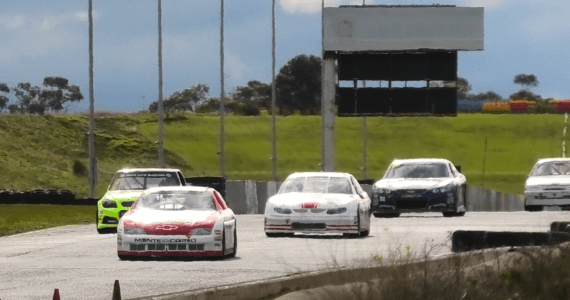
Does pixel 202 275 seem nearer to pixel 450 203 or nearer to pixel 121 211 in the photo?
pixel 121 211

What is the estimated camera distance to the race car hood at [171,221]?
2002cm

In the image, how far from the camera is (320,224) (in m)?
25.1

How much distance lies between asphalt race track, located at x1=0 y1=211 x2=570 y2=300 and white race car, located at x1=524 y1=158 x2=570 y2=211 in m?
4.66

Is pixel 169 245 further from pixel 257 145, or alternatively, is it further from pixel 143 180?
pixel 257 145

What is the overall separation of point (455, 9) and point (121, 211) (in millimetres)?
35949

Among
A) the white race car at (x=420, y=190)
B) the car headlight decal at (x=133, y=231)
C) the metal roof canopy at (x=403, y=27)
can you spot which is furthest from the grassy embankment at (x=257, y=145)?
the car headlight decal at (x=133, y=231)

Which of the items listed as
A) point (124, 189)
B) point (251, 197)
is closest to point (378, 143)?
point (251, 197)

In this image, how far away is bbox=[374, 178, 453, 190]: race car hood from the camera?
3225cm

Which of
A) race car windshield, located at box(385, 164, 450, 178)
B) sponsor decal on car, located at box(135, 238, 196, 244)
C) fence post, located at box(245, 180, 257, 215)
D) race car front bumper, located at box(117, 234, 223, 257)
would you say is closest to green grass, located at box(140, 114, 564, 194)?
fence post, located at box(245, 180, 257, 215)

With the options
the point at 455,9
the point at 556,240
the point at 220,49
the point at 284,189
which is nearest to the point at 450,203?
the point at 284,189

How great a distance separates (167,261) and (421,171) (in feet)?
47.2

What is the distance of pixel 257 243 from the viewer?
80.4 ft

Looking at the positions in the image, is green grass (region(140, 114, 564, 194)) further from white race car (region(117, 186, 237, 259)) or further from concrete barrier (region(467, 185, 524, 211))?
white race car (region(117, 186, 237, 259))

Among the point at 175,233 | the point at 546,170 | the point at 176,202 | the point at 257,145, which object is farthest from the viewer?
the point at 257,145
